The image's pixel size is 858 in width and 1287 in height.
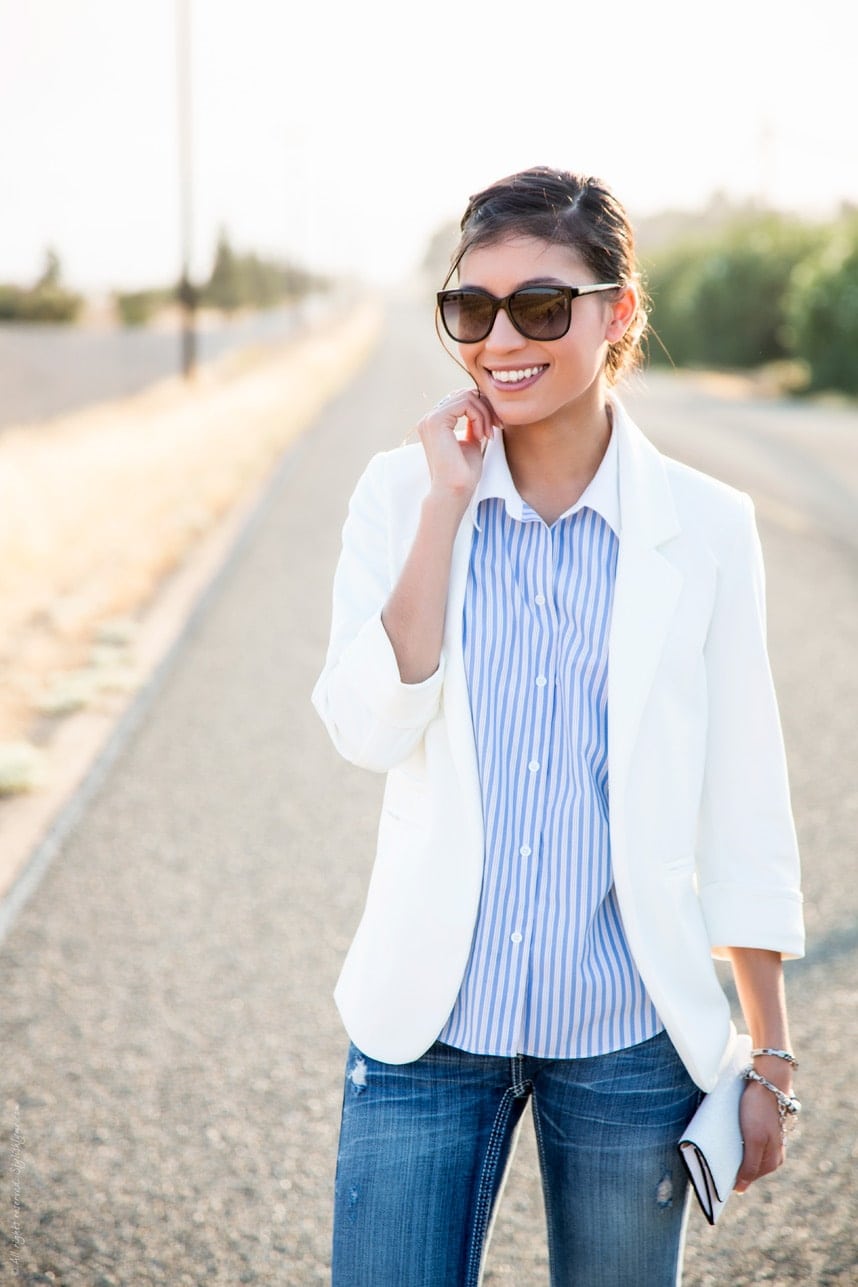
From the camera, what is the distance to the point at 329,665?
171 centimetres

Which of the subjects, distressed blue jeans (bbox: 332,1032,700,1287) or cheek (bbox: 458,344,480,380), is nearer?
distressed blue jeans (bbox: 332,1032,700,1287)

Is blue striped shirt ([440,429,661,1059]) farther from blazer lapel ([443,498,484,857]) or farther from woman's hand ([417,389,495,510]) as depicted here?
woman's hand ([417,389,495,510])

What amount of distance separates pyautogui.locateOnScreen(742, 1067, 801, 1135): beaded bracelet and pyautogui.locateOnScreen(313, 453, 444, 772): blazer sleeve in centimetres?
66

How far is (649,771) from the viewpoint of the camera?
162 cm

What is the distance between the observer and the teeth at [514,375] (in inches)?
67.1

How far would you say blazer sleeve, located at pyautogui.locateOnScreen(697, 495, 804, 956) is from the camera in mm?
1662

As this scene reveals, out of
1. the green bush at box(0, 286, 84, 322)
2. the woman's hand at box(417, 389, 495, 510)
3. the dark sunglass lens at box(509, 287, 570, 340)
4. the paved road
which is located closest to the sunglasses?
the dark sunglass lens at box(509, 287, 570, 340)

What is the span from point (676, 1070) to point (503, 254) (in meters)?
1.15

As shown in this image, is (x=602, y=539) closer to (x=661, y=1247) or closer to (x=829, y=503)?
(x=661, y=1247)

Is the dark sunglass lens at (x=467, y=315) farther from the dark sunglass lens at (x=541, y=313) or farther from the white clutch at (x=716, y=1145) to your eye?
the white clutch at (x=716, y=1145)

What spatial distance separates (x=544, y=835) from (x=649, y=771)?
0.16 m

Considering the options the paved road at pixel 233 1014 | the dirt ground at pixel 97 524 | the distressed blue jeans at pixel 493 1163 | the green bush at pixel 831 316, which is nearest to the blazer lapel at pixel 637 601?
the distressed blue jeans at pixel 493 1163

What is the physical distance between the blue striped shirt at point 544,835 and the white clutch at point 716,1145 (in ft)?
0.44

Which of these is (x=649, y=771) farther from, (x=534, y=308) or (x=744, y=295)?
(x=744, y=295)
